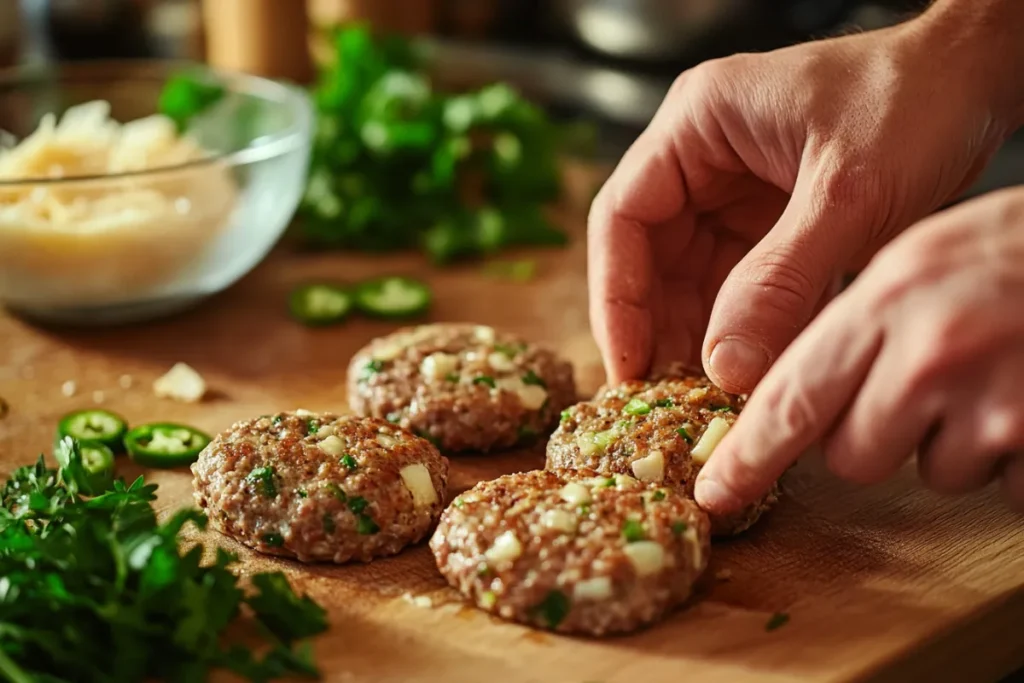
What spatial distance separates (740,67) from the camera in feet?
8.77

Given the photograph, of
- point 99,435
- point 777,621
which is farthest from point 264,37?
point 777,621

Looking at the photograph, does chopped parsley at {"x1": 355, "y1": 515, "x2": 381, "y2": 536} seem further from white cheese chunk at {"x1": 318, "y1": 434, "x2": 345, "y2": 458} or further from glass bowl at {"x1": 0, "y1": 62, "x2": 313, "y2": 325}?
glass bowl at {"x1": 0, "y1": 62, "x2": 313, "y2": 325}

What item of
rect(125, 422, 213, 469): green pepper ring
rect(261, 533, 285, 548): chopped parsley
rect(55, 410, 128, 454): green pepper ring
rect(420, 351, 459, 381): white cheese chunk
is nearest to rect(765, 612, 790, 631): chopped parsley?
rect(261, 533, 285, 548): chopped parsley

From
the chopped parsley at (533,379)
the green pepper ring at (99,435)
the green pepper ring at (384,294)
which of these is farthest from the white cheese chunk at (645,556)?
the green pepper ring at (384,294)

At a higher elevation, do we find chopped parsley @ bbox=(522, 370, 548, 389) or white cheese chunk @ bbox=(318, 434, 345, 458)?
white cheese chunk @ bbox=(318, 434, 345, 458)

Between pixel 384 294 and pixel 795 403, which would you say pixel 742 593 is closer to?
pixel 795 403

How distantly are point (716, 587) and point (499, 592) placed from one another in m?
0.44

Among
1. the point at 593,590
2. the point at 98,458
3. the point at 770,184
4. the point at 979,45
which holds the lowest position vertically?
the point at 98,458

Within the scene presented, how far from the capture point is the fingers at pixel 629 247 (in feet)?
9.35

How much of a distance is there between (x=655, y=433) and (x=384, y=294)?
150cm

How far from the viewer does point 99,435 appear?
9.41 feet

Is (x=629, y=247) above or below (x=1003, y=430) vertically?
below

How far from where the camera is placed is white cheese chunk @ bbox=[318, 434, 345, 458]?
246cm

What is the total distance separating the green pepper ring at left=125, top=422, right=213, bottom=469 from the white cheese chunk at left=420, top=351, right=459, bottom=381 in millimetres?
566
